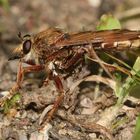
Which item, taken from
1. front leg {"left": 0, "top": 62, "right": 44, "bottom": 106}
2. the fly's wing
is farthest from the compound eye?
the fly's wing

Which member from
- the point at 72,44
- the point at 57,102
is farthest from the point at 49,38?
the point at 57,102

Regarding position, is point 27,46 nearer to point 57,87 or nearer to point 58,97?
point 57,87

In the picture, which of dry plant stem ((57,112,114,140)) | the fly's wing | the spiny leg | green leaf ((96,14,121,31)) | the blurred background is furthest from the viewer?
the blurred background

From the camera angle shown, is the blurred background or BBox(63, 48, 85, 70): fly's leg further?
the blurred background

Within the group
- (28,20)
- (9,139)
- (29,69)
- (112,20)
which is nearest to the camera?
(9,139)

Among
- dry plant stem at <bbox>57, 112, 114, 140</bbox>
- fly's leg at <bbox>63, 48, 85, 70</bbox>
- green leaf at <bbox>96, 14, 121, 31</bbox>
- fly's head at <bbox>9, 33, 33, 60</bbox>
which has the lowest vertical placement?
dry plant stem at <bbox>57, 112, 114, 140</bbox>

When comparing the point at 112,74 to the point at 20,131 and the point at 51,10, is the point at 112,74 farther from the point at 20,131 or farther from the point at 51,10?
the point at 51,10

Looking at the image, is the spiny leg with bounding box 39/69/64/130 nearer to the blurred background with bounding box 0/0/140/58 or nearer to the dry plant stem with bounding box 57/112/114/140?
the dry plant stem with bounding box 57/112/114/140
